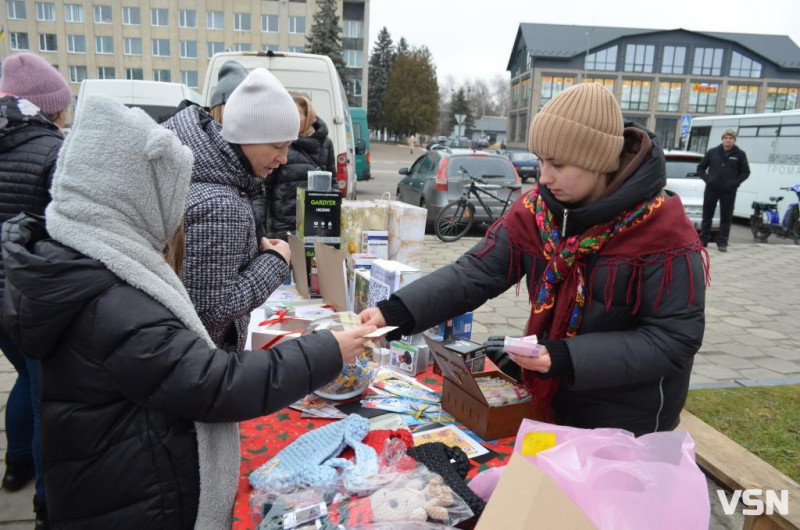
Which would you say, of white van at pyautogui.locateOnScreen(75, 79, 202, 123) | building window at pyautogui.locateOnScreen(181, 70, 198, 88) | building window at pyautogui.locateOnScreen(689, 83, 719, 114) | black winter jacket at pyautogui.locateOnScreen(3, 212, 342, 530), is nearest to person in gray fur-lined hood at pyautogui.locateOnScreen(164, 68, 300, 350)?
black winter jacket at pyautogui.locateOnScreen(3, 212, 342, 530)

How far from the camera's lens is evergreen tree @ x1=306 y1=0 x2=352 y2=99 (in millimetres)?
47781

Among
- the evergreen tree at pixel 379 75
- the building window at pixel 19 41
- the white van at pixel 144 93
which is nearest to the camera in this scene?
the white van at pixel 144 93

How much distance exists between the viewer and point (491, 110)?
356ft

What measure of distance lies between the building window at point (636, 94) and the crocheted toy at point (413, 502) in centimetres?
6133

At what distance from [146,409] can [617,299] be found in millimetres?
1311

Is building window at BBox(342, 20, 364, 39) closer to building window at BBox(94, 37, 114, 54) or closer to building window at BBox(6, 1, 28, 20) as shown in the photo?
building window at BBox(94, 37, 114, 54)

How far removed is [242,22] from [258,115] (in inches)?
2193

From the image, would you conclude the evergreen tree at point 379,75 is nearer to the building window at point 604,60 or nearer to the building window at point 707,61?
the building window at point 604,60

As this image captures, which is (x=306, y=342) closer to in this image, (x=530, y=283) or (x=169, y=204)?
(x=169, y=204)

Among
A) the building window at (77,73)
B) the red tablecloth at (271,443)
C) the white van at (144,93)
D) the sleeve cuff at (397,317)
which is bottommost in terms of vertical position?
the red tablecloth at (271,443)

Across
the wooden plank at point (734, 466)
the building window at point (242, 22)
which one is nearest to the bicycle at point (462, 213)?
the wooden plank at point (734, 466)

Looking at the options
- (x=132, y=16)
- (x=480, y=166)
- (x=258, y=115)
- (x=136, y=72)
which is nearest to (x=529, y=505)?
→ (x=258, y=115)

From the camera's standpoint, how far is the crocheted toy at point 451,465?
140 centimetres

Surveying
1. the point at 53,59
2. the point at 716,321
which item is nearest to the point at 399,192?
the point at 716,321
